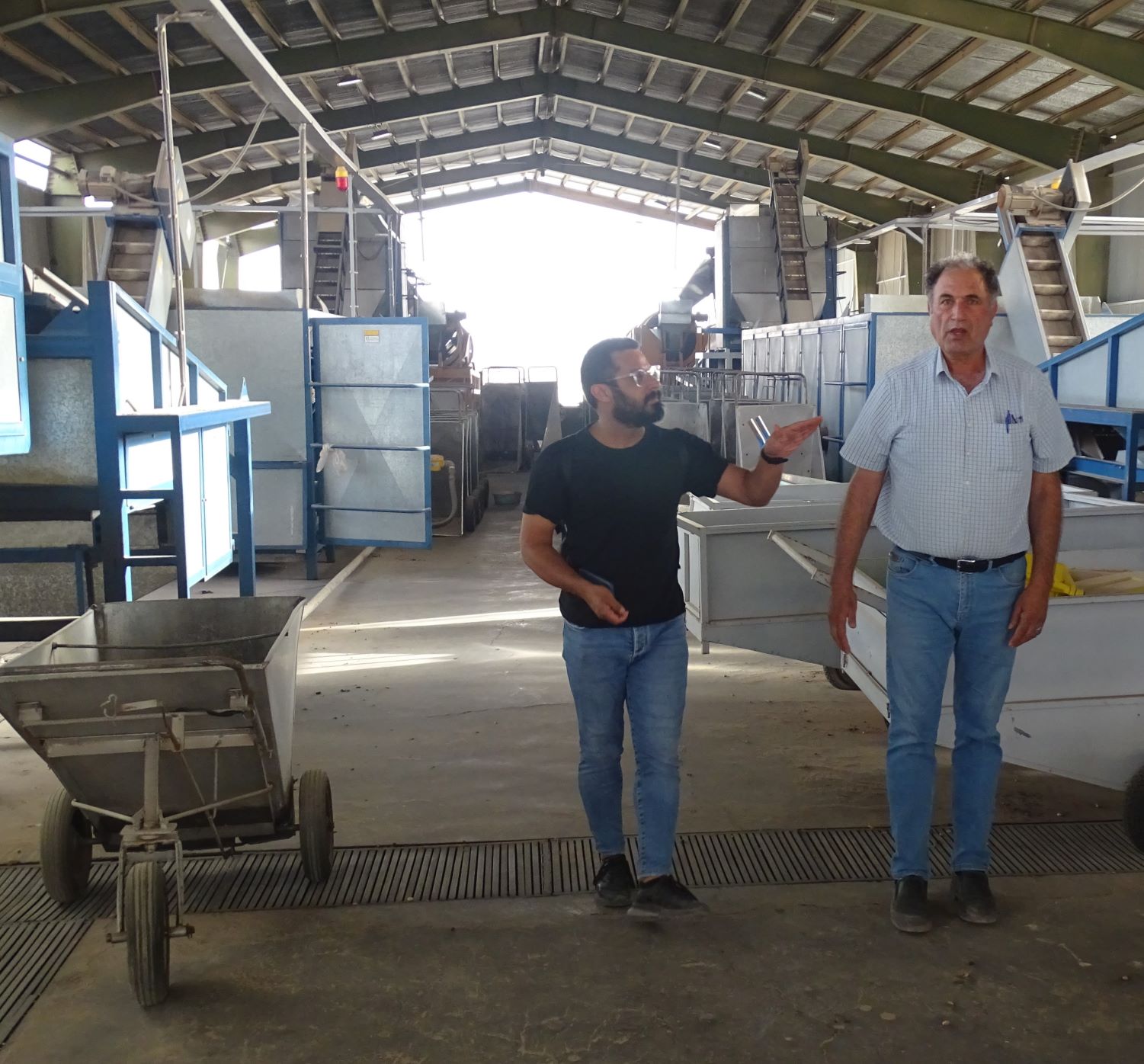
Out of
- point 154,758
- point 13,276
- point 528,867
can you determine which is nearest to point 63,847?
point 154,758

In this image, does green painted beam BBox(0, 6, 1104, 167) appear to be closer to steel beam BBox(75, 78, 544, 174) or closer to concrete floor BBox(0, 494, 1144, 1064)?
steel beam BBox(75, 78, 544, 174)

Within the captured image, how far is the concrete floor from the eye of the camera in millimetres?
2840

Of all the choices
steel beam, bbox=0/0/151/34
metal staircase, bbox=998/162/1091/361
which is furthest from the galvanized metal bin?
steel beam, bbox=0/0/151/34

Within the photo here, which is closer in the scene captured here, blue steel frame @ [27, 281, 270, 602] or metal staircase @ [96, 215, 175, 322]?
blue steel frame @ [27, 281, 270, 602]

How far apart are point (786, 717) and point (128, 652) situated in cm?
319

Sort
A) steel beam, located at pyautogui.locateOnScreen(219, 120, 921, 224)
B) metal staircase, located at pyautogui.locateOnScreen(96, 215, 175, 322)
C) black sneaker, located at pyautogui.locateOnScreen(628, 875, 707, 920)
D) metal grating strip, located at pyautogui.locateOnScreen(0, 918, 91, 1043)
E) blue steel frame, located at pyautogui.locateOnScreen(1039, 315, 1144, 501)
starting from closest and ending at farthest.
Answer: metal grating strip, located at pyautogui.locateOnScreen(0, 918, 91, 1043) → black sneaker, located at pyautogui.locateOnScreen(628, 875, 707, 920) → blue steel frame, located at pyautogui.locateOnScreen(1039, 315, 1144, 501) → metal staircase, located at pyautogui.locateOnScreen(96, 215, 175, 322) → steel beam, located at pyautogui.locateOnScreen(219, 120, 921, 224)

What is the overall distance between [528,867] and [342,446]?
21.8ft

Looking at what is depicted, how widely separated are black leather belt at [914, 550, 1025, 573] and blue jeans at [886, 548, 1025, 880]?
0.04 feet

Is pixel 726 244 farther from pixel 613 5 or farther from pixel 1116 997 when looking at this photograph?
pixel 1116 997

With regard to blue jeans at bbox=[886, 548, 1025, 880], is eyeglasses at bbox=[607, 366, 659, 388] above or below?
above

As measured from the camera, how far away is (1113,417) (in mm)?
7527

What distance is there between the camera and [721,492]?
348cm

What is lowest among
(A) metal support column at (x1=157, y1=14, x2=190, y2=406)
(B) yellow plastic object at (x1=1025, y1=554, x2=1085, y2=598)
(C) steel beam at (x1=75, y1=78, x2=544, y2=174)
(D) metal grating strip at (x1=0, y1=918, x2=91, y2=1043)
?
(D) metal grating strip at (x1=0, y1=918, x2=91, y2=1043)

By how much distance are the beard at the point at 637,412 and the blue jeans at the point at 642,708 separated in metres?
0.61
